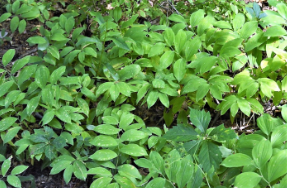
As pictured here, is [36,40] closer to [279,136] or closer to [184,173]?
[184,173]

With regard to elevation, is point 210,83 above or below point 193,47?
below

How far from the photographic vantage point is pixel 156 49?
2.29 metres

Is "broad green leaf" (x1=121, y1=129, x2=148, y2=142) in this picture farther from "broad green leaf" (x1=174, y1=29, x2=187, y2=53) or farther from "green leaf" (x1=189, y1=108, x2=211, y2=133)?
"broad green leaf" (x1=174, y1=29, x2=187, y2=53)

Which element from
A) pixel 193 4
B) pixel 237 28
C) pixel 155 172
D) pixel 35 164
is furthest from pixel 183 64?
pixel 35 164

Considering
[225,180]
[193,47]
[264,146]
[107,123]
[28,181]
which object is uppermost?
[193,47]

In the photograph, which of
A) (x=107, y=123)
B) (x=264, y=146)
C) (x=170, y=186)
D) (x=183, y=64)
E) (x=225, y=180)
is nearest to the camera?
(x=264, y=146)

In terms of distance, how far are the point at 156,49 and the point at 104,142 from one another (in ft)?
3.00

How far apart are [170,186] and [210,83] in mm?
855

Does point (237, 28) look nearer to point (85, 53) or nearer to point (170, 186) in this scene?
point (85, 53)

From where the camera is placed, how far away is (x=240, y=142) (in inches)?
68.9

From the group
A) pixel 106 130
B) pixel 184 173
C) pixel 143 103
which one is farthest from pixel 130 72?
pixel 184 173

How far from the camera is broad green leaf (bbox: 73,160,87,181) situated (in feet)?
6.03

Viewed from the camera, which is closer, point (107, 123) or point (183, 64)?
point (107, 123)

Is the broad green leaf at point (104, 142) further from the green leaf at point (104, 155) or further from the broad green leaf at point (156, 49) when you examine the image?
the broad green leaf at point (156, 49)
